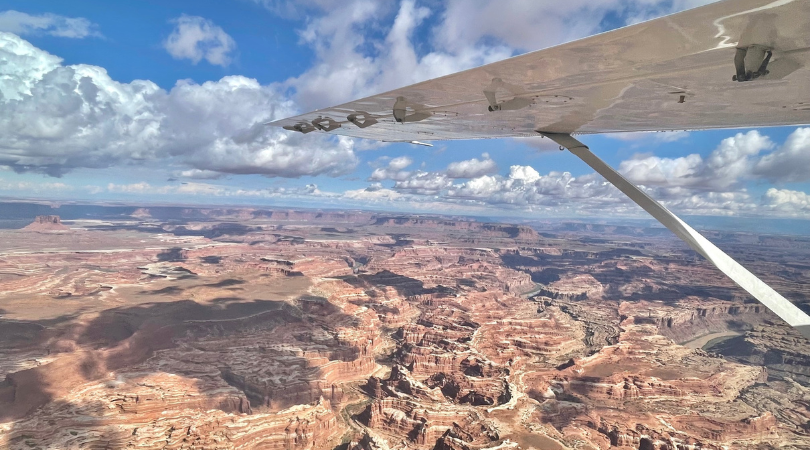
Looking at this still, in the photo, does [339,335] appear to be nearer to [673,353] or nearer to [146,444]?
[146,444]

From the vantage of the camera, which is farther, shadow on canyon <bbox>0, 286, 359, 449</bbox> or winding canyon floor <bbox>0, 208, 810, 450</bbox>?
winding canyon floor <bbox>0, 208, 810, 450</bbox>

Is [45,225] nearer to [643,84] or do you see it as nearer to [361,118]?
[361,118]

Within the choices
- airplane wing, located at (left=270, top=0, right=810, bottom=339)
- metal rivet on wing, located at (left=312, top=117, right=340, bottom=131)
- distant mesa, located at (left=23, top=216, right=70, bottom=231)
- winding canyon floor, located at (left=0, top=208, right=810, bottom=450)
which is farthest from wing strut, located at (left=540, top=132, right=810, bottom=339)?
distant mesa, located at (left=23, top=216, right=70, bottom=231)

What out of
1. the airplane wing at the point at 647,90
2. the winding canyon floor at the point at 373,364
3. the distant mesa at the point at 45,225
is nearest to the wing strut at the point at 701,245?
the airplane wing at the point at 647,90

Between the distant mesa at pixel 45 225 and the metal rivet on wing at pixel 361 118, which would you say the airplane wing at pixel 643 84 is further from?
the distant mesa at pixel 45 225

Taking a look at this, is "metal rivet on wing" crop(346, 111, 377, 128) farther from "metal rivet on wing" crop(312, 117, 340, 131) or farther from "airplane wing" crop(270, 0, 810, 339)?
"metal rivet on wing" crop(312, 117, 340, 131)

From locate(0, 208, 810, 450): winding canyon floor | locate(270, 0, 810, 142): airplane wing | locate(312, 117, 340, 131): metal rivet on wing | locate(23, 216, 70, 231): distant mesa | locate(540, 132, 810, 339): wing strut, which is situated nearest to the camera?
locate(270, 0, 810, 142): airplane wing

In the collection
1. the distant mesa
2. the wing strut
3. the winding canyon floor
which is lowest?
the winding canyon floor
